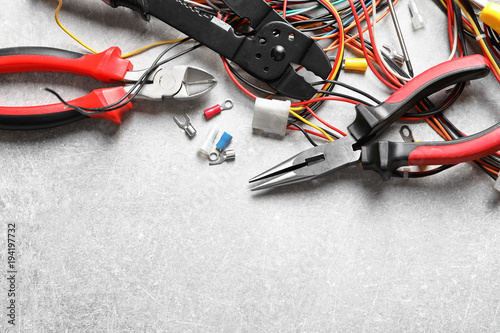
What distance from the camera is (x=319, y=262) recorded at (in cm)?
108

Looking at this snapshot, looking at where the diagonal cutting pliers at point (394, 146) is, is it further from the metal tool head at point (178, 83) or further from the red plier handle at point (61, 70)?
the red plier handle at point (61, 70)

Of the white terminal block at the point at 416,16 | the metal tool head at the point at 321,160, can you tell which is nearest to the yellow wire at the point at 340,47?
the metal tool head at the point at 321,160

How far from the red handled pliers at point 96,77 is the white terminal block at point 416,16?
0.65 m

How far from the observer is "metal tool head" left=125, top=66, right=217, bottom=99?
104 centimetres

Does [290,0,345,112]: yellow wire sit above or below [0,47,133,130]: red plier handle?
above

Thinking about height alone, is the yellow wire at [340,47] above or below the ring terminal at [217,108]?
above

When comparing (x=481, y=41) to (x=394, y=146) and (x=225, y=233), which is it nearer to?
(x=394, y=146)

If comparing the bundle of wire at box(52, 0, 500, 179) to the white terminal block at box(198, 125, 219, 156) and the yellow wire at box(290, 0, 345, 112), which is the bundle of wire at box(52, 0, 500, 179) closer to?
the yellow wire at box(290, 0, 345, 112)

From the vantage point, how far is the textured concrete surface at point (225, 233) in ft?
3.48

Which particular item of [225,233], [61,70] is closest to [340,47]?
[225,233]

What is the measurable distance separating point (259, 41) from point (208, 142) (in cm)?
32

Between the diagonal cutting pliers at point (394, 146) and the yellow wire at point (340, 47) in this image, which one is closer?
the diagonal cutting pliers at point (394, 146)

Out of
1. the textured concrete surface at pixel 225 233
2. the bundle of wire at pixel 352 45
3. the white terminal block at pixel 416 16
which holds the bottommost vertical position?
the textured concrete surface at pixel 225 233

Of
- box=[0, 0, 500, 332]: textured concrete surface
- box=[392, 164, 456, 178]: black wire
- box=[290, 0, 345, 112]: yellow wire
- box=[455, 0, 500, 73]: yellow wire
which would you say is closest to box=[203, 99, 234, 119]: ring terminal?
box=[0, 0, 500, 332]: textured concrete surface
